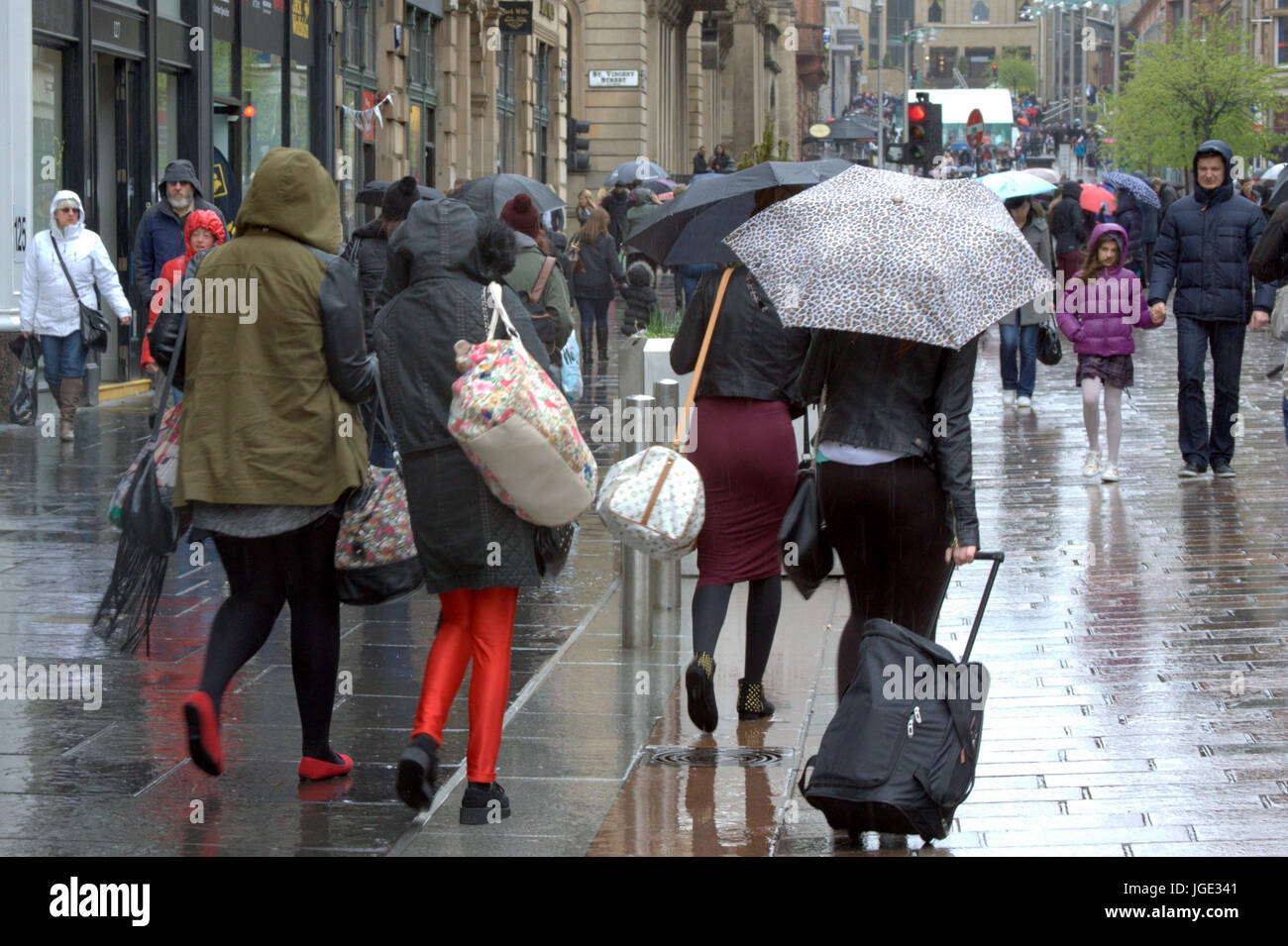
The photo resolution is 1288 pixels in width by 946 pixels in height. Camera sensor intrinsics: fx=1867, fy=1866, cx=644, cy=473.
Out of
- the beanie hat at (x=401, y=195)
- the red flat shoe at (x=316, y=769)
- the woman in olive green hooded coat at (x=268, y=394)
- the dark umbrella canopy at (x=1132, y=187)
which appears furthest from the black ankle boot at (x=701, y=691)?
the dark umbrella canopy at (x=1132, y=187)

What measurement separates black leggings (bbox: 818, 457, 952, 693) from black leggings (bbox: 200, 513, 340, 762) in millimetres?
1501

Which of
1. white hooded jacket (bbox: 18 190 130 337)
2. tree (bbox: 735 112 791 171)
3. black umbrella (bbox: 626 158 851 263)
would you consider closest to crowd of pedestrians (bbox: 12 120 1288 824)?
black umbrella (bbox: 626 158 851 263)

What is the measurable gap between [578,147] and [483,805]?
3743cm

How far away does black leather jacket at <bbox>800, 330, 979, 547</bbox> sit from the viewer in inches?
206

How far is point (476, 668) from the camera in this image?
17.8 feet

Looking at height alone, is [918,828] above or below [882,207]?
below

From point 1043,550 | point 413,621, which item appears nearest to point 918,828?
point 413,621

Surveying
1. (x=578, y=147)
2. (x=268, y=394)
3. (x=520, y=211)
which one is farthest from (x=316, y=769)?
(x=578, y=147)

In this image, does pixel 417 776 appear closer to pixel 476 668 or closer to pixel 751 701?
A: pixel 476 668

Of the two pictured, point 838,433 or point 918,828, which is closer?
point 918,828
